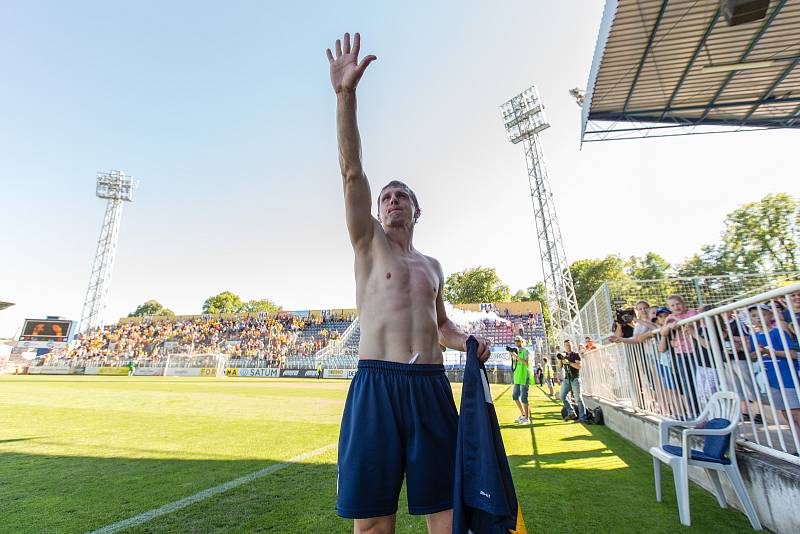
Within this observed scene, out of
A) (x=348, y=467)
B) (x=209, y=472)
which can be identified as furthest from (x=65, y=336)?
(x=348, y=467)

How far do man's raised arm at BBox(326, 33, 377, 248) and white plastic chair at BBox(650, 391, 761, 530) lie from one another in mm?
3106

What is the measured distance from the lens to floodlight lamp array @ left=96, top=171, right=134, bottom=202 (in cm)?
4753

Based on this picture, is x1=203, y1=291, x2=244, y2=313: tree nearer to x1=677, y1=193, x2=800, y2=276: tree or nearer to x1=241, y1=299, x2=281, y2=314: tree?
x1=241, y1=299, x2=281, y2=314: tree

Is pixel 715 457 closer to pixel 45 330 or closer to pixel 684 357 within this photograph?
pixel 684 357

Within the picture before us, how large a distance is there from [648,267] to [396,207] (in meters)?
57.3

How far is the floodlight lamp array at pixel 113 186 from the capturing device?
4753cm

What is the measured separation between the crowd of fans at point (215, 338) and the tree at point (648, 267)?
38.2 meters

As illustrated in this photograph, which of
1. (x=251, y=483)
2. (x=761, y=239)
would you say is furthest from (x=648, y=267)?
(x=251, y=483)

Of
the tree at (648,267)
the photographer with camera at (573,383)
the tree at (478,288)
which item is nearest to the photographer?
the photographer with camera at (573,383)

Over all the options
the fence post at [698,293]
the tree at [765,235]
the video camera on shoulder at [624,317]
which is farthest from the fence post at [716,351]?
the tree at [765,235]

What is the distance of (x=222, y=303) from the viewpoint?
78.9m

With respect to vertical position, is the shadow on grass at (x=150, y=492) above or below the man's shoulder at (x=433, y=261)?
below

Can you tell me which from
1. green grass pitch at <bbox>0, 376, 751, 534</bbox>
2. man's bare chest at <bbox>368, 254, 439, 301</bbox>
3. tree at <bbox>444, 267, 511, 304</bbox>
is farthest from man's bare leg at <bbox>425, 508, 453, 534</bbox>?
tree at <bbox>444, 267, 511, 304</bbox>

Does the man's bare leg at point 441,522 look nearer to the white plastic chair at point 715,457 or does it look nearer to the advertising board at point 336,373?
the white plastic chair at point 715,457
